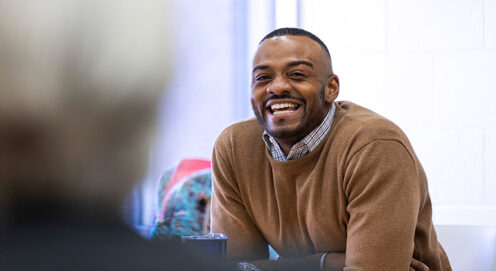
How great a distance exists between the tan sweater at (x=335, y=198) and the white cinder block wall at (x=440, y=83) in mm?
710

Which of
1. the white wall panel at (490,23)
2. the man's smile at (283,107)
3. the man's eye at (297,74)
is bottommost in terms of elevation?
the man's smile at (283,107)

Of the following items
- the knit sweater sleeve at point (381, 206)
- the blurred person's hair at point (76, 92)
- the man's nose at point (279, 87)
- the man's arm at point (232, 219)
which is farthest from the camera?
the man's arm at point (232, 219)

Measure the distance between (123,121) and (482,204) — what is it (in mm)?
2028

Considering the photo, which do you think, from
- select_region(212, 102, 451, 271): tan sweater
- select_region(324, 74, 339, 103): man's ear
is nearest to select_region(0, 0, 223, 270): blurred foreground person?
select_region(212, 102, 451, 271): tan sweater

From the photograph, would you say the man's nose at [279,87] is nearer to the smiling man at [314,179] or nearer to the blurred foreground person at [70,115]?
the smiling man at [314,179]

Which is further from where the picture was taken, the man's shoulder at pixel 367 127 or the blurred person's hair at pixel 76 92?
the man's shoulder at pixel 367 127

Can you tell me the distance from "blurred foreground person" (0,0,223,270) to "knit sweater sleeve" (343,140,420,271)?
39.9 inches

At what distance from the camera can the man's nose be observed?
124 cm

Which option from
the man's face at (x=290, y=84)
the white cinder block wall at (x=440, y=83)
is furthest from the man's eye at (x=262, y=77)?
the white cinder block wall at (x=440, y=83)

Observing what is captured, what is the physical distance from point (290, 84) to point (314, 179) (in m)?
0.21

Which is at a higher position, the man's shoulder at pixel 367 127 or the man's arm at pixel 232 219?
the man's shoulder at pixel 367 127

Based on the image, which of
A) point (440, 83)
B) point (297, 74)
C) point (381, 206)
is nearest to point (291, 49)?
point (297, 74)

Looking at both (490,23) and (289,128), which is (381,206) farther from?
(490,23)

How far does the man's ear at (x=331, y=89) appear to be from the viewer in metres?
1.30
